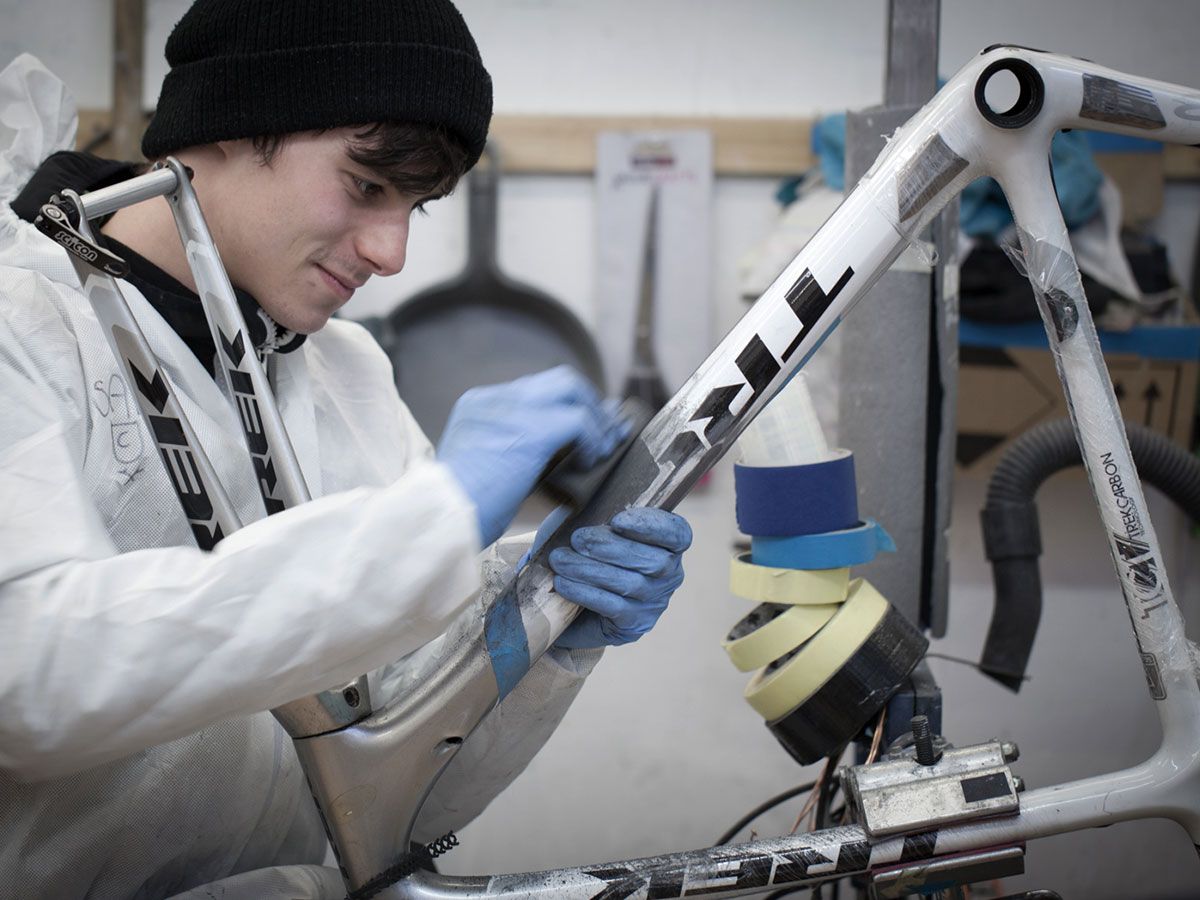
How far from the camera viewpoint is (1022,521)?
0.96 meters

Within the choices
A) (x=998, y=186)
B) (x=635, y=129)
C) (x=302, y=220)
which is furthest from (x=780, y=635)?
(x=635, y=129)

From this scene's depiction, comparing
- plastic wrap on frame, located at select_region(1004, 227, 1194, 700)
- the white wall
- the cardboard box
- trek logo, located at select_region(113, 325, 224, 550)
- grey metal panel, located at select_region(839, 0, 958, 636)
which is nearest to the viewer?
trek logo, located at select_region(113, 325, 224, 550)

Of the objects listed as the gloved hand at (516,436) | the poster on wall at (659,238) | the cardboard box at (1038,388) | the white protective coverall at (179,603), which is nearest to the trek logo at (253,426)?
the white protective coverall at (179,603)

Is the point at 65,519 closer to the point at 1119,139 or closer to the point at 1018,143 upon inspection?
the point at 1018,143

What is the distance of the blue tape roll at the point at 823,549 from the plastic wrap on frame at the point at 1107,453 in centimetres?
18

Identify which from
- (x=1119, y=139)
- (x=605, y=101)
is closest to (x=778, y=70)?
(x=605, y=101)

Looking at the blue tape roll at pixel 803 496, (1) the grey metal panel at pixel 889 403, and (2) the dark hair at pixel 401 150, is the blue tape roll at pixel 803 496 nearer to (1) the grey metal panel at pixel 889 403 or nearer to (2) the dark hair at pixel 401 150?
(1) the grey metal panel at pixel 889 403

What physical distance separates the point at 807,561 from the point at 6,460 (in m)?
0.55

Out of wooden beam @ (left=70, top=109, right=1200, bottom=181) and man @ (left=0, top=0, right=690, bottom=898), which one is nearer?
man @ (left=0, top=0, right=690, bottom=898)

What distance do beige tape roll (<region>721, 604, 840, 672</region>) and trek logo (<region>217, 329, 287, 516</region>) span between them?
0.38 meters

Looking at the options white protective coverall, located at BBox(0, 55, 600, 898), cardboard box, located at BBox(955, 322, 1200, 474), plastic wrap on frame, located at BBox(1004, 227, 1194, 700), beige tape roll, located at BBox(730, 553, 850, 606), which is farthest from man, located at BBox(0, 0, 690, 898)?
cardboard box, located at BBox(955, 322, 1200, 474)

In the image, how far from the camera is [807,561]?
0.77 m

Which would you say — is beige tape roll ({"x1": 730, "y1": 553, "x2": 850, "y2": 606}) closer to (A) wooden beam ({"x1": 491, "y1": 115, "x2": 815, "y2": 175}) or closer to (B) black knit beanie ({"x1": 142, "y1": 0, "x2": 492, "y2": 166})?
(B) black knit beanie ({"x1": 142, "y1": 0, "x2": 492, "y2": 166})

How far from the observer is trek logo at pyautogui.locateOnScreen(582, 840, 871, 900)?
27.1 inches
